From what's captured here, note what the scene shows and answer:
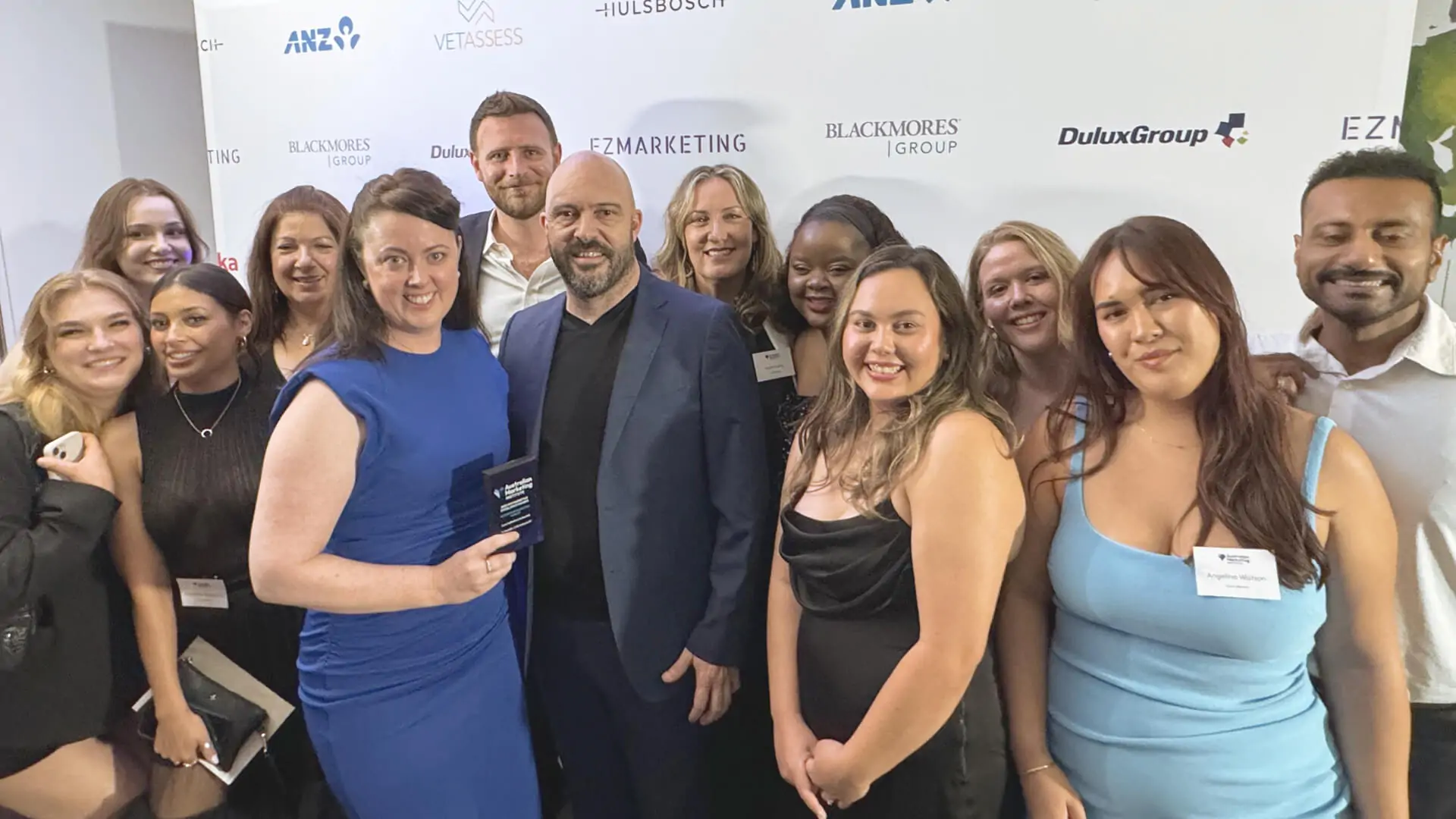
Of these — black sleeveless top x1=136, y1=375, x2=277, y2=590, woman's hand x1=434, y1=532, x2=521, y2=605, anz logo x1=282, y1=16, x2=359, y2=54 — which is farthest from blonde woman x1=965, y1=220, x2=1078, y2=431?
anz logo x1=282, y1=16, x2=359, y2=54

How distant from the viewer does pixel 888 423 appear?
165 cm

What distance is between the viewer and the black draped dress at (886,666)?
160 cm

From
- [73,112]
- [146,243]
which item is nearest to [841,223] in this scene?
[146,243]

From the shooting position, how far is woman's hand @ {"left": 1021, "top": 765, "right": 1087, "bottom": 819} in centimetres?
158

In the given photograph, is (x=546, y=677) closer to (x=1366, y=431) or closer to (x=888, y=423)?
(x=888, y=423)

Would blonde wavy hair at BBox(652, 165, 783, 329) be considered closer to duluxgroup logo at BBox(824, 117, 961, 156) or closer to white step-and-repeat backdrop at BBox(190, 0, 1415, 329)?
white step-and-repeat backdrop at BBox(190, 0, 1415, 329)

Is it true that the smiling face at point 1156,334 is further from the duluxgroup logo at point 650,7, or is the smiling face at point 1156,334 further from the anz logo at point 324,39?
the anz logo at point 324,39

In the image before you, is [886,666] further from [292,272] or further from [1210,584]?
[292,272]

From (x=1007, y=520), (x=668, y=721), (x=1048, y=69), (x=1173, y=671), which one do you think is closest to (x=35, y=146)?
(x=668, y=721)

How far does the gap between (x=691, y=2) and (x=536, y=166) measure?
90cm

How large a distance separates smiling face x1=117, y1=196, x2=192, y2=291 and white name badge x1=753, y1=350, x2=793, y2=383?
2.12 meters

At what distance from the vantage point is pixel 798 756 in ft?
5.78

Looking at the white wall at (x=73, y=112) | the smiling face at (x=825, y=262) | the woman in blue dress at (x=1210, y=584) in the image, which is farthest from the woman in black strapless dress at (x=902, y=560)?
the white wall at (x=73, y=112)

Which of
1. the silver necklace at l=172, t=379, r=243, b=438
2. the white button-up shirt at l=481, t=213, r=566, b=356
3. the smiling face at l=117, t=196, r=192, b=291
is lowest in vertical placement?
the silver necklace at l=172, t=379, r=243, b=438
